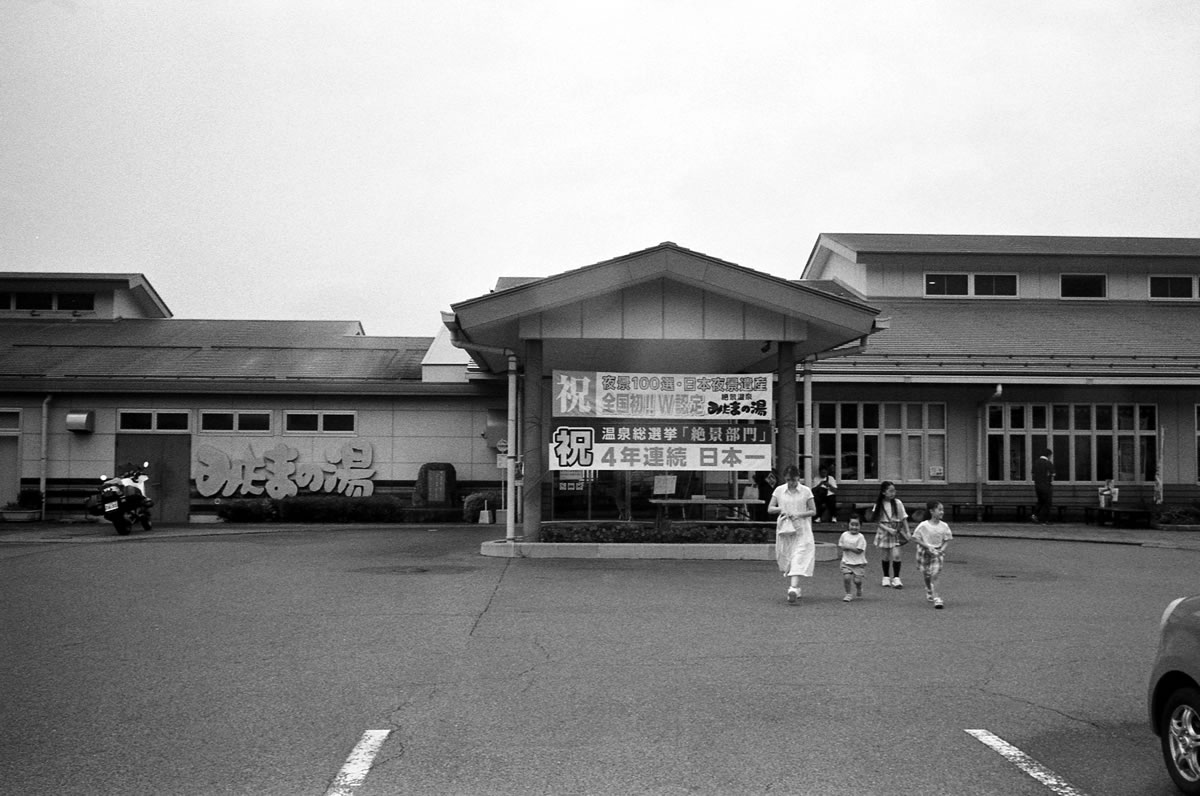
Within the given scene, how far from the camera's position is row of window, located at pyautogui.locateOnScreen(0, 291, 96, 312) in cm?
3425

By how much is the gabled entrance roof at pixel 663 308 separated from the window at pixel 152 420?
11924 mm

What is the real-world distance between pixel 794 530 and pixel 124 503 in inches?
611

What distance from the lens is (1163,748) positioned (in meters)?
5.63

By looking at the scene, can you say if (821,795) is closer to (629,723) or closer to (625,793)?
(625,793)

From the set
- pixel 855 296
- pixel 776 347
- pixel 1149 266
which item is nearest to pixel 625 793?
pixel 776 347

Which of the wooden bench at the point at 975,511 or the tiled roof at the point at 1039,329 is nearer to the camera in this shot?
the wooden bench at the point at 975,511

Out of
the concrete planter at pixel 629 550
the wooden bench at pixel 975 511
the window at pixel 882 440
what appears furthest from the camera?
the window at pixel 882 440

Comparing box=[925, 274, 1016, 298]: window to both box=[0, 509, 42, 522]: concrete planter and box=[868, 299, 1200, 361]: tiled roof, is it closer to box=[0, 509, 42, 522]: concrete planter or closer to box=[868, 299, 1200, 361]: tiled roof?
box=[868, 299, 1200, 361]: tiled roof

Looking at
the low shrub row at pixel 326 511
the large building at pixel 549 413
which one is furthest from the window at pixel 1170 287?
the low shrub row at pixel 326 511

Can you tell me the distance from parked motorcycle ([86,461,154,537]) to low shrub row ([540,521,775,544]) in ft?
32.5

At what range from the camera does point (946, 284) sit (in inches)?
1280

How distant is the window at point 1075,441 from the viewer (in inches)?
1066

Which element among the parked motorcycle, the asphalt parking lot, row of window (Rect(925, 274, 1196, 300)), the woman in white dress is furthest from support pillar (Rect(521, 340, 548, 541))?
row of window (Rect(925, 274, 1196, 300))

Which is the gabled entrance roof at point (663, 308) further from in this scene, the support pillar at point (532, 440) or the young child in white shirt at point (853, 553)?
the young child in white shirt at point (853, 553)
